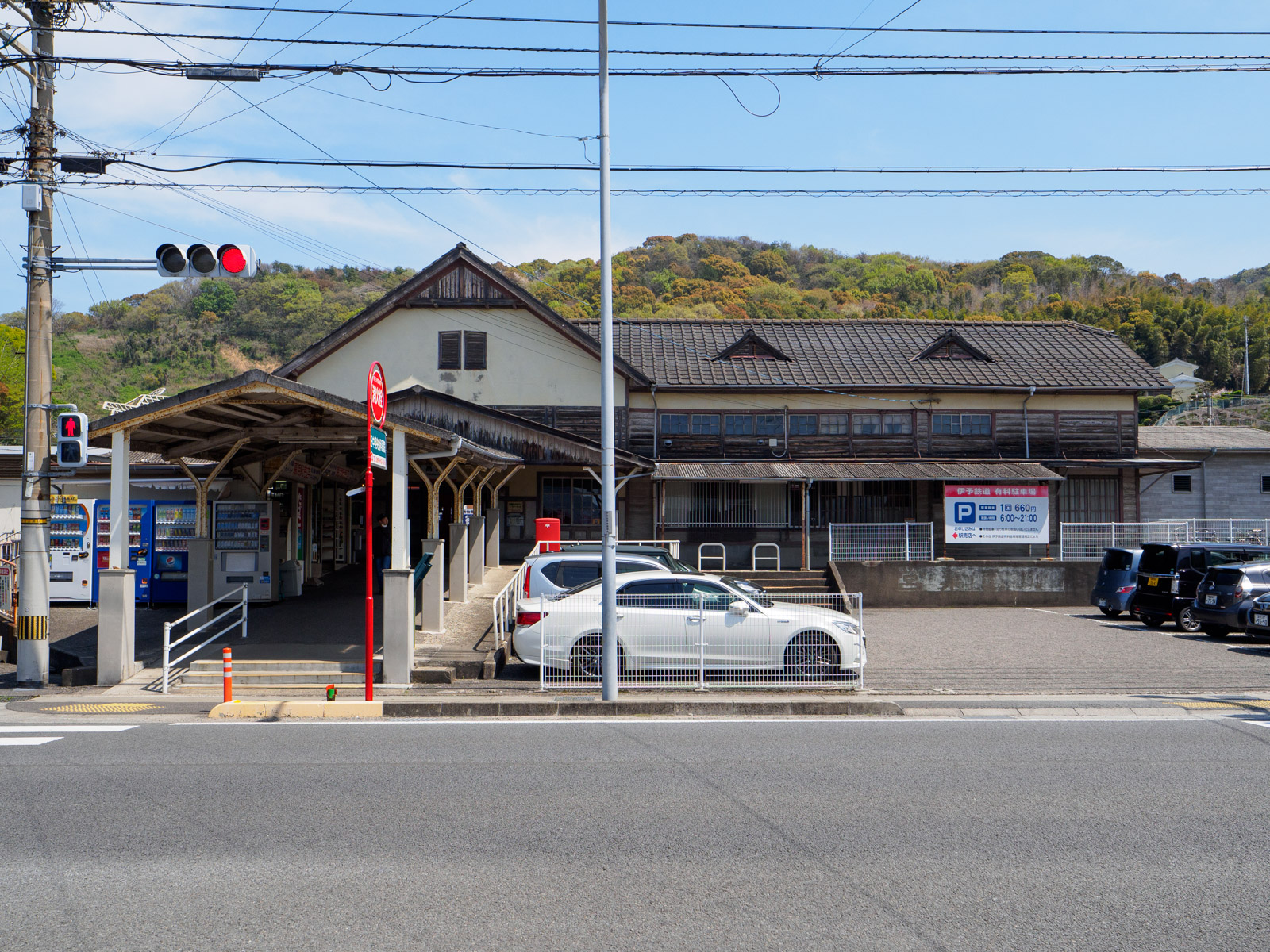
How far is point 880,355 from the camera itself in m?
30.4

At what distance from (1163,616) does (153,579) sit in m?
19.8

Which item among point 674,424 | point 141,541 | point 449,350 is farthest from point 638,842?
point 449,350

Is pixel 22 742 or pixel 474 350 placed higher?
pixel 474 350

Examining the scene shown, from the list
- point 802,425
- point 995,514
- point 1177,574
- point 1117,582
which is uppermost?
point 802,425

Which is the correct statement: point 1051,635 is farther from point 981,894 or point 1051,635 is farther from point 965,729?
point 981,894

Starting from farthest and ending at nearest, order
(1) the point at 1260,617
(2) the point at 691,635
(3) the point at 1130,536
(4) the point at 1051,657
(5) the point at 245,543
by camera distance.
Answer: (3) the point at 1130,536 < (5) the point at 245,543 < (1) the point at 1260,617 < (4) the point at 1051,657 < (2) the point at 691,635

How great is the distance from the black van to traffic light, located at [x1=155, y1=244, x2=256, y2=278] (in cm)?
1760

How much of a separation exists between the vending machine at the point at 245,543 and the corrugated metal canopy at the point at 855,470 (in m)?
11.4

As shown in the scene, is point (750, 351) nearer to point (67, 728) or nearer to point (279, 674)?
point (279, 674)

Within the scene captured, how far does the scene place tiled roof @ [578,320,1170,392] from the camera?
2870 centimetres

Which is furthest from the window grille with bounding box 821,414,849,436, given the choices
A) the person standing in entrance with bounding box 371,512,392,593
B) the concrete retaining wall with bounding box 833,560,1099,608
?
the person standing in entrance with bounding box 371,512,392,593

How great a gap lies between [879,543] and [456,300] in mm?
13813

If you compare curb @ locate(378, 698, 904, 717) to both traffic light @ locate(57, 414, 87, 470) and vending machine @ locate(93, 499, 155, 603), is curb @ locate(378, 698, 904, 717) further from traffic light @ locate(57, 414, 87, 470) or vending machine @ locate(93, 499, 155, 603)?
vending machine @ locate(93, 499, 155, 603)

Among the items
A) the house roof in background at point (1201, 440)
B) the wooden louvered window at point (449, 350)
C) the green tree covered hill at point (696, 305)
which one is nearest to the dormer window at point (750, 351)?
the wooden louvered window at point (449, 350)
